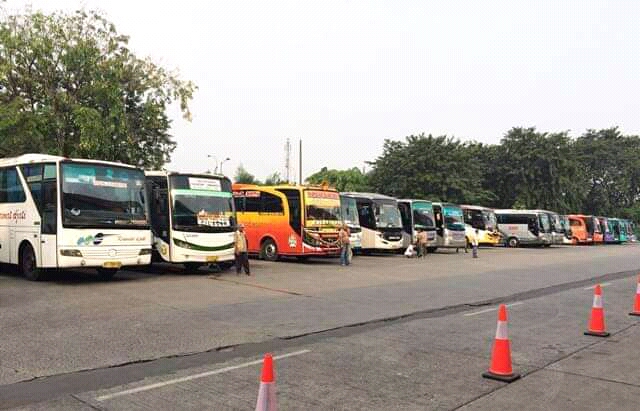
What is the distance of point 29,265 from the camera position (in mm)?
14680

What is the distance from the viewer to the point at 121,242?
14.3 m

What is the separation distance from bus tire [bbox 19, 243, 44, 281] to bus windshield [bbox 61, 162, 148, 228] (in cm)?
173

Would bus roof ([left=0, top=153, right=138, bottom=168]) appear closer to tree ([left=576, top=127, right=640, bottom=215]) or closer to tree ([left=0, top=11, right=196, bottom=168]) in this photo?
tree ([left=0, top=11, right=196, bottom=168])

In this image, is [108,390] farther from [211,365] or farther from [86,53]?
[86,53]

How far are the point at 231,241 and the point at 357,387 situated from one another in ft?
38.4

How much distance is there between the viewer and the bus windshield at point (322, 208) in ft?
73.5

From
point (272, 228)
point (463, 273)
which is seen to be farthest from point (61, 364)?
point (272, 228)

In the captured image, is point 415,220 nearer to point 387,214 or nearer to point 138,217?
point 387,214

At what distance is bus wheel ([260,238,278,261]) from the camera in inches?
908

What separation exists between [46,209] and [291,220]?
10.1 meters

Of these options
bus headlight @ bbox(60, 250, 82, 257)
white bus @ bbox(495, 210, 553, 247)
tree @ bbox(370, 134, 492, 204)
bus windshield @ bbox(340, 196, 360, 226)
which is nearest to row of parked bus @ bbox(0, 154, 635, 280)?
bus headlight @ bbox(60, 250, 82, 257)

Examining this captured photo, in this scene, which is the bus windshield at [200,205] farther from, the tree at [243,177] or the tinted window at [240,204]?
the tree at [243,177]

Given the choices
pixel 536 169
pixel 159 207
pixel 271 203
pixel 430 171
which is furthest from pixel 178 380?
pixel 536 169

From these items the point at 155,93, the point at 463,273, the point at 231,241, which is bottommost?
the point at 463,273
